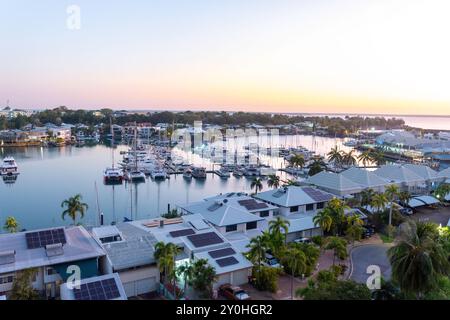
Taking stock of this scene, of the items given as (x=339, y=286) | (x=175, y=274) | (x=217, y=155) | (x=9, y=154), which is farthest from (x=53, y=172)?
(x=339, y=286)

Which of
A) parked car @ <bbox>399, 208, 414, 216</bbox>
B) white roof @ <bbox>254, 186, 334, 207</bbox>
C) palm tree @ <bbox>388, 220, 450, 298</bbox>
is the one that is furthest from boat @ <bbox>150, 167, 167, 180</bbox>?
palm tree @ <bbox>388, 220, 450, 298</bbox>

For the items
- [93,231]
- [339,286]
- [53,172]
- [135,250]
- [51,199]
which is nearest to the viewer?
[339,286]

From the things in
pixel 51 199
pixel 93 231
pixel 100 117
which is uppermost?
pixel 100 117

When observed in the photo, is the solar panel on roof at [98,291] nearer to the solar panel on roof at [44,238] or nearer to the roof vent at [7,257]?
the roof vent at [7,257]

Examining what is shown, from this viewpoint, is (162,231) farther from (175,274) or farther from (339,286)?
(339,286)

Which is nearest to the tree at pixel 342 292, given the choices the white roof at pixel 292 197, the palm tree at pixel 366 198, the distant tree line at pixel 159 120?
the white roof at pixel 292 197

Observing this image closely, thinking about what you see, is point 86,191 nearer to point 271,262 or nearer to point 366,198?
point 271,262

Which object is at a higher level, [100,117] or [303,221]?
[100,117]

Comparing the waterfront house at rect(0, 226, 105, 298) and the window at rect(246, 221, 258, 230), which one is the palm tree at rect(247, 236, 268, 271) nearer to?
the window at rect(246, 221, 258, 230)
